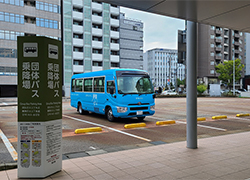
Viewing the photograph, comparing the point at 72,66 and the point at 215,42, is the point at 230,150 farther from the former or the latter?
the point at 215,42

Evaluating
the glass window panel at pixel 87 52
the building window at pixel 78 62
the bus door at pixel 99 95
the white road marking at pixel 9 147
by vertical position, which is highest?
the glass window panel at pixel 87 52

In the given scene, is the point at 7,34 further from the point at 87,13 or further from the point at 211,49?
the point at 211,49

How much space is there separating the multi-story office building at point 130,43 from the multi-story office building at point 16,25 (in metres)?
24.7

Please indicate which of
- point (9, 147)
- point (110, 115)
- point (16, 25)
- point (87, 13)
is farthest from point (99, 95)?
point (87, 13)

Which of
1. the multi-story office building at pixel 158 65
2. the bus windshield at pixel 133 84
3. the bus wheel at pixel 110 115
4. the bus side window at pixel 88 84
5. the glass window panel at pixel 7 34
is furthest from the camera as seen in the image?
the multi-story office building at pixel 158 65

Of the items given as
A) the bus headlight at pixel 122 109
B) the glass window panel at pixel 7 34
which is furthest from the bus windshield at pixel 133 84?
the glass window panel at pixel 7 34

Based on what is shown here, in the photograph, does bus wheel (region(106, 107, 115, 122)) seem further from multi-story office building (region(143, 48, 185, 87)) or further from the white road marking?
multi-story office building (region(143, 48, 185, 87))

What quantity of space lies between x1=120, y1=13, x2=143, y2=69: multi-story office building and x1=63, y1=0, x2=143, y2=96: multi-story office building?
584cm

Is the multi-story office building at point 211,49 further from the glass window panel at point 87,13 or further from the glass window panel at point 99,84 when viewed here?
the glass window panel at point 99,84

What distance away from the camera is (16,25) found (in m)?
48.3

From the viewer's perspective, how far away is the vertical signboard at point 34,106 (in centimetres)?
463

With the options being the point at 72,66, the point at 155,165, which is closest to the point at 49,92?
the point at 155,165

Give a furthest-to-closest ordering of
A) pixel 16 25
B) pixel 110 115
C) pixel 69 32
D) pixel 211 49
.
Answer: pixel 211 49
pixel 69 32
pixel 16 25
pixel 110 115

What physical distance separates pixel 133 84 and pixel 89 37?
50777 mm
